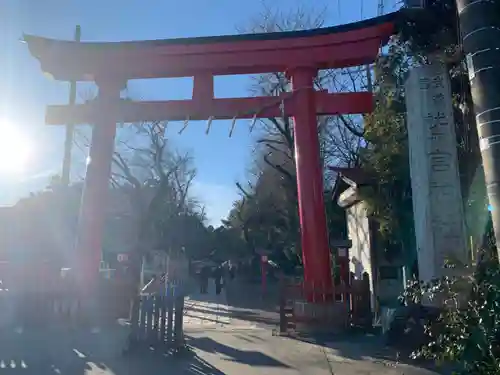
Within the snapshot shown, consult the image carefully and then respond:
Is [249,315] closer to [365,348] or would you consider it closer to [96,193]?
[96,193]

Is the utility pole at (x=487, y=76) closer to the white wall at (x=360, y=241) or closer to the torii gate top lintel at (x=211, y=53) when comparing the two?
the torii gate top lintel at (x=211, y=53)

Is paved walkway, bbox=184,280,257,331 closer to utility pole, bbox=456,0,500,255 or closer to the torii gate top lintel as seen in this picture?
the torii gate top lintel

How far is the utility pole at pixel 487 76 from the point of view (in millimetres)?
4957

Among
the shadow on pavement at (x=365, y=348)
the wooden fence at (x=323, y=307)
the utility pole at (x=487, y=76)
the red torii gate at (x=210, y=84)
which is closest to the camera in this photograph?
the utility pole at (x=487, y=76)

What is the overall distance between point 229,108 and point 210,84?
2.70 ft

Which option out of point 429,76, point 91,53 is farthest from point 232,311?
point 429,76

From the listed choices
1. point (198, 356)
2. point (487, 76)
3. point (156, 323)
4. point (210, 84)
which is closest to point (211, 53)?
point (210, 84)

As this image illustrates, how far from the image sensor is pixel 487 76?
518 cm

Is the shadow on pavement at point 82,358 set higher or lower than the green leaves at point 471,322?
lower

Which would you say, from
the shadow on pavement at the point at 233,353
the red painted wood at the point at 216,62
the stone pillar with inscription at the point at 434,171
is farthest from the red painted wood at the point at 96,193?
the stone pillar with inscription at the point at 434,171

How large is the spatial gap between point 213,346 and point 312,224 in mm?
3807

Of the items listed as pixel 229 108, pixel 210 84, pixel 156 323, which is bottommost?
pixel 156 323

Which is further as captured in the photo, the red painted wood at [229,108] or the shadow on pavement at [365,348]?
the red painted wood at [229,108]

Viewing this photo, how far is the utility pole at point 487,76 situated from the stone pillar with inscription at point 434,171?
347 cm
